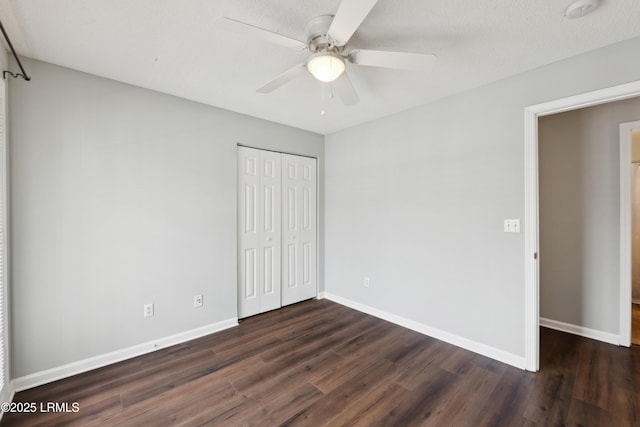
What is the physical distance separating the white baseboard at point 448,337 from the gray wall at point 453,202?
0.15 feet

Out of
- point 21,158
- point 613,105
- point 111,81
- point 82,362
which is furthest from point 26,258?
point 613,105

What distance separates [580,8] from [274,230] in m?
3.08

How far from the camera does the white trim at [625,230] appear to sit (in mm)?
2455

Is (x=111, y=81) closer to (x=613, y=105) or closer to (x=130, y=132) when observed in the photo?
(x=130, y=132)

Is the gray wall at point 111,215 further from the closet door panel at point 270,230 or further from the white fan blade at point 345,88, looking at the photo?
the white fan blade at point 345,88

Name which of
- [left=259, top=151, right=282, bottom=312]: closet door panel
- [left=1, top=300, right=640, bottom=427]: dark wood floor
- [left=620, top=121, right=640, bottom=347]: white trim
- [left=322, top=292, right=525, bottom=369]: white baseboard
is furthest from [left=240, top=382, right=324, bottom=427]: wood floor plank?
[left=620, top=121, right=640, bottom=347]: white trim

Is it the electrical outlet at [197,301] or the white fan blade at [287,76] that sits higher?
the white fan blade at [287,76]

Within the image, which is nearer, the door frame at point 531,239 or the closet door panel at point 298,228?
the door frame at point 531,239

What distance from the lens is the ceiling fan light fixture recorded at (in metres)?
1.53

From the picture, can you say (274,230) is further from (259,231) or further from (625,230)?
(625,230)

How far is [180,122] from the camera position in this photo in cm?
263

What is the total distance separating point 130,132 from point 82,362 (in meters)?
1.90

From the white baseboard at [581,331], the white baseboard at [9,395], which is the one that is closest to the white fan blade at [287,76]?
the white baseboard at [9,395]

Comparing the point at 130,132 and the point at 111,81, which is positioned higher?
the point at 111,81
